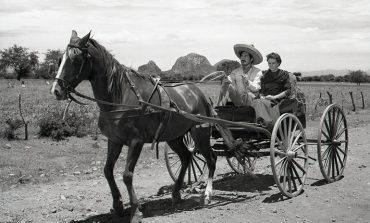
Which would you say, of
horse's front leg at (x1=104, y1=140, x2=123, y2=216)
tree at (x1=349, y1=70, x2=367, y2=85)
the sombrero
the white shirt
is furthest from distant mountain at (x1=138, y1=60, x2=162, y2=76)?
tree at (x1=349, y1=70, x2=367, y2=85)

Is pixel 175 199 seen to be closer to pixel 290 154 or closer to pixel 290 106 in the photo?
pixel 290 154

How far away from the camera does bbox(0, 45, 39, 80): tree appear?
94.5 meters

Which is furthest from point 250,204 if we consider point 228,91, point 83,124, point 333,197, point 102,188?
point 83,124

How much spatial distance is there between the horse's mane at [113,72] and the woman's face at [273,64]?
10.6 feet

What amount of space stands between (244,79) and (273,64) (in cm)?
84

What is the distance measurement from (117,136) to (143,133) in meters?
0.37

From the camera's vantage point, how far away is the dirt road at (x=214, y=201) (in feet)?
22.1

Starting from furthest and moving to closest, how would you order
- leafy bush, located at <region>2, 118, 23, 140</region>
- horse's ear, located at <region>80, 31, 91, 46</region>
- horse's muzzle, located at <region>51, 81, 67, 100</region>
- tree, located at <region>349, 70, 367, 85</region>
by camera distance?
tree, located at <region>349, 70, 367, 85</region> → leafy bush, located at <region>2, 118, 23, 140</region> → horse's ear, located at <region>80, 31, 91, 46</region> → horse's muzzle, located at <region>51, 81, 67, 100</region>

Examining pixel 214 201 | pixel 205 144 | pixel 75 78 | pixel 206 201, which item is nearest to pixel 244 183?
pixel 214 201

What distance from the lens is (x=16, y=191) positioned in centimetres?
852

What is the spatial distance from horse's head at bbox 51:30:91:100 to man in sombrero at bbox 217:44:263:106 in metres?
2.82

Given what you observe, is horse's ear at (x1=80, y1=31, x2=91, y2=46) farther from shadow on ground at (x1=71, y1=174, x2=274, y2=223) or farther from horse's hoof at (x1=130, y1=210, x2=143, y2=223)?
shadow on ground at (x1=71, y1=174, x2=274, y2=223)

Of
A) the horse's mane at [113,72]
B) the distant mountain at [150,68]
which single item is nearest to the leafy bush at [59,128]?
the distant mountain at [150,68]

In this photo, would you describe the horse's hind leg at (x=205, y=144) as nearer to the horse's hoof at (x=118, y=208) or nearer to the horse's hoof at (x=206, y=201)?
the horse's hoof at (x=206, y=201)
